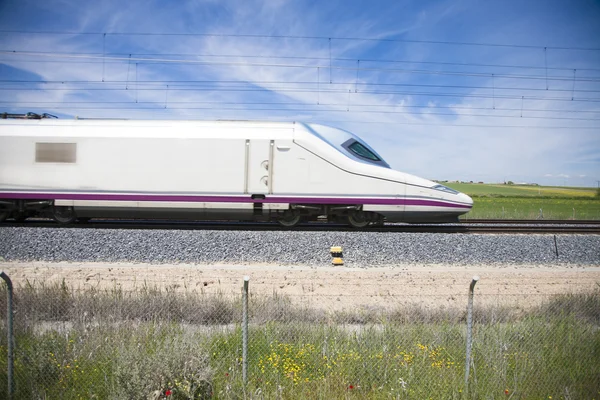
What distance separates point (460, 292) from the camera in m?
8.65

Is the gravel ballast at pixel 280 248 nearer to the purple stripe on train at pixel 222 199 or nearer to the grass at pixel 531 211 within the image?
the purple stripe on train at pixel 222 199

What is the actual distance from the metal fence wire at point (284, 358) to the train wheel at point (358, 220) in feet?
18.9

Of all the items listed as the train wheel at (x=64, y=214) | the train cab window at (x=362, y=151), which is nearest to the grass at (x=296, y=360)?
the train wheel at (x=64, y=214)

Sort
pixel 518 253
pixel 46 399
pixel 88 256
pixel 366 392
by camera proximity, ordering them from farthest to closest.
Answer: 1. pixel 518 253
2. pixel 88 256
3. pixel 366 392
4. pixel 46 399

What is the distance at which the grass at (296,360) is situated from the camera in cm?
456

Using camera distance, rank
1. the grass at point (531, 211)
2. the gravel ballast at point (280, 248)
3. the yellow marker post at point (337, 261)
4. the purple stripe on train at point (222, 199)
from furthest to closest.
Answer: the grass at point (531, 211)
the purple stripe on train at point (222, 199)
the gravel ballast at point (280, 248)
the yellow marker post at point (337, 261)

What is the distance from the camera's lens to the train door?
1232 centimetres

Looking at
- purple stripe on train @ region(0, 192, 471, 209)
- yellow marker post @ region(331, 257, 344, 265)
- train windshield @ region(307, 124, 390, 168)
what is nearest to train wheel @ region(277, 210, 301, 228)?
purple stripe on train @ region(0, 192, 471, 209)

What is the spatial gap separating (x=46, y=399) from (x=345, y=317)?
4752 mm

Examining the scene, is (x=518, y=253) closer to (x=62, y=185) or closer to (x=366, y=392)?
(x=366, y=392)

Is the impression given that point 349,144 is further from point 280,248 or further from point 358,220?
point 280,248

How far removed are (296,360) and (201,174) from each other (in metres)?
8.32

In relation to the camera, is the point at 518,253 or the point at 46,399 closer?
the point at 46,399

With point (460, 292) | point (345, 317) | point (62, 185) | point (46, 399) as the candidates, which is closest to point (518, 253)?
point (460, 292)
